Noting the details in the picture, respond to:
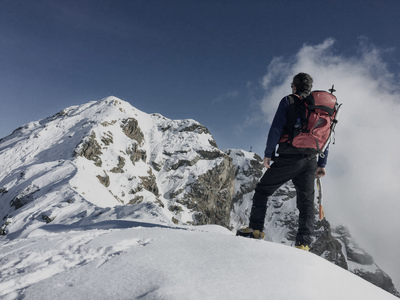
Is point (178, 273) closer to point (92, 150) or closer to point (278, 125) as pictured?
point (278, 125)

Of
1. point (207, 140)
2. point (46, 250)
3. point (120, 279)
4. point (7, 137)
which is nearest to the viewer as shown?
point (120, 279)

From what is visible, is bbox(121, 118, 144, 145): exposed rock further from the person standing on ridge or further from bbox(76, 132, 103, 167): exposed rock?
the person standing on ridge

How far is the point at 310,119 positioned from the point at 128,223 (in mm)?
4255

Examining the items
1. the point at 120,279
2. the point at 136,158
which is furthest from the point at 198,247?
the point at 136,158

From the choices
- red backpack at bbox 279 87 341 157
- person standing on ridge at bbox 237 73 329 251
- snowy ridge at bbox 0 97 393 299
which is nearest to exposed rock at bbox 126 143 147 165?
snowy ridge at bbox 0 97 393 299

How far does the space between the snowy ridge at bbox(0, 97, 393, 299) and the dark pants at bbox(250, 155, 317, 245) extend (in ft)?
4.04

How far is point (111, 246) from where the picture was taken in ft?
8.56

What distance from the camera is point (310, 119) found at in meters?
3.49

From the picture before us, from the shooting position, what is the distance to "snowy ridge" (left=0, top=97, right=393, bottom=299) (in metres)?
1.69

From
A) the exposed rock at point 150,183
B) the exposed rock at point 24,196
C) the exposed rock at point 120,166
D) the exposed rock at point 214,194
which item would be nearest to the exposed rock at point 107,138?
the exposed rock at point 120,166

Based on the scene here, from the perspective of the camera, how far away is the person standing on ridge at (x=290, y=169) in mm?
3598

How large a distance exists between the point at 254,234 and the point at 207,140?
291ft

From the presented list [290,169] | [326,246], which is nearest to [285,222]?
[326,246]

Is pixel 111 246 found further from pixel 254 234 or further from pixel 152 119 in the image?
pixel 152 119
